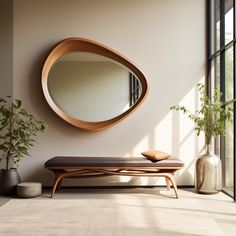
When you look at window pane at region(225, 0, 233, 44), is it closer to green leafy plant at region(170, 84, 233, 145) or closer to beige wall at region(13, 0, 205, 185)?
beige wall at region(13, 0, 205, 185)

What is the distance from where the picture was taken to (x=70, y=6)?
5.07m

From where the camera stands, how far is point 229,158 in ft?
15.0

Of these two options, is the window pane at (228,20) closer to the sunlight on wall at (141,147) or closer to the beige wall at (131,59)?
the beige wall at (131,59)

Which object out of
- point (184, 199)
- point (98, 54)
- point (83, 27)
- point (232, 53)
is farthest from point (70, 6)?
point (184, 199)

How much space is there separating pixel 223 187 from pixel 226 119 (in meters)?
1.04

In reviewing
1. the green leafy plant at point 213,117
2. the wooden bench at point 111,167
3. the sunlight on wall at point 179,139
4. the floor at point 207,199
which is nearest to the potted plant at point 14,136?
the floor at point 207,199

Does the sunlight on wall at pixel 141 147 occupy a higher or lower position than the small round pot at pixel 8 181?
higher

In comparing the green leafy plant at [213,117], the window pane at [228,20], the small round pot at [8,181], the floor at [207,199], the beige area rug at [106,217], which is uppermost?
the window pane at [228,20]

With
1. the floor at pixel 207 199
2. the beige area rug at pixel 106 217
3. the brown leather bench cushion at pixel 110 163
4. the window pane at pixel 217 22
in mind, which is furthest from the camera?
the window pane at pixel 217 22

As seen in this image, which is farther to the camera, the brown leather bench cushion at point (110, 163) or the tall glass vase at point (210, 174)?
the tall glass vase at point (210, 174)

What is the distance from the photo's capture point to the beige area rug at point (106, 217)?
2.97 m

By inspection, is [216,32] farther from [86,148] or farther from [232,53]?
[86,148]

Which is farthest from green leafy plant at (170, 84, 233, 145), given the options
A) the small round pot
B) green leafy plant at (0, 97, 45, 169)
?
the small round pot

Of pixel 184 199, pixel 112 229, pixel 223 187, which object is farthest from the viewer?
pixel 223 187
